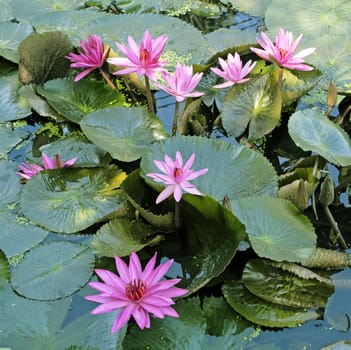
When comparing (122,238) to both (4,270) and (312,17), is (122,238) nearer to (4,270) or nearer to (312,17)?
(4,270)

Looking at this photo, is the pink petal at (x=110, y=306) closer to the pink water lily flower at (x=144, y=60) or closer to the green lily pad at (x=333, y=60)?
the pink water lily flower at (x=144, y=60)

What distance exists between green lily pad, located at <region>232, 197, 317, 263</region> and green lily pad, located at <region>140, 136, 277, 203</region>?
0.07 m

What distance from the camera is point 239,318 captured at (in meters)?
1.59

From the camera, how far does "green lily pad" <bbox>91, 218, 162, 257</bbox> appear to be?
169 centimetres

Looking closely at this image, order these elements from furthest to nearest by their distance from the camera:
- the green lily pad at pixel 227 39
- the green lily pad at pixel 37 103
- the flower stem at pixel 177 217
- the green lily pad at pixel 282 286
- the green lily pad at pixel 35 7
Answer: the green lily pad at pixel 35 7
the green lily pad at pixel 227 39
the green lily pad at pixel 37 103
the flower stem at pixel 177 217
the green lily pad at pixel 282 286

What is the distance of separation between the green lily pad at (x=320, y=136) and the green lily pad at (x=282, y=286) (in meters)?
0.43

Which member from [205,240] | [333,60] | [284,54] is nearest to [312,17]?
[333,60]

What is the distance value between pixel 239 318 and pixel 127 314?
362mm

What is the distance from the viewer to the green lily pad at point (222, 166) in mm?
1797

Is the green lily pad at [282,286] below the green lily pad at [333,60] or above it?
below

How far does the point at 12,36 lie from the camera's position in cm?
262

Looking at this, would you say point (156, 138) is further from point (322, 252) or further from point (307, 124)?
point (322, 252)

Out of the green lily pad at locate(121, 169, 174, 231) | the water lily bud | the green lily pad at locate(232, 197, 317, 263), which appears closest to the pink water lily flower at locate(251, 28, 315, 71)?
the water lily bud

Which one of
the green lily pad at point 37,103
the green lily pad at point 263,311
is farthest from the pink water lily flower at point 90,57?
the green lily pad at point 263,311
